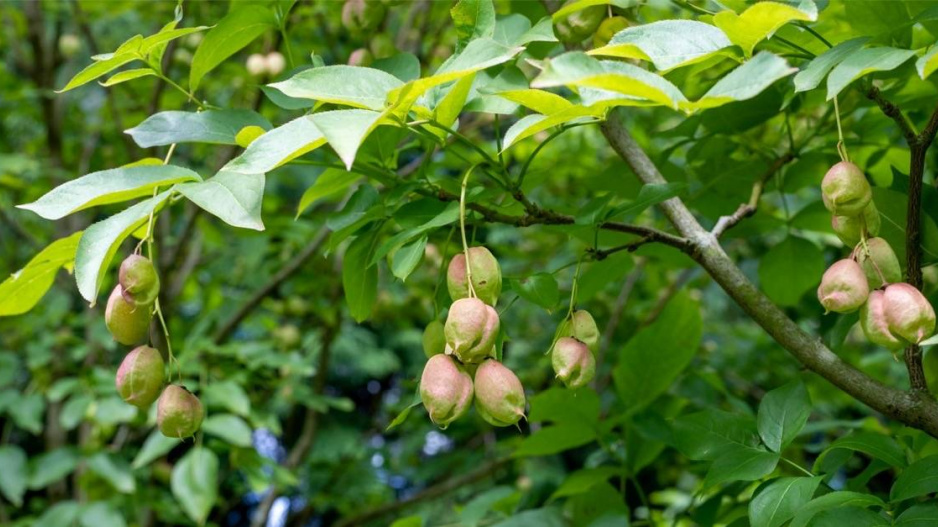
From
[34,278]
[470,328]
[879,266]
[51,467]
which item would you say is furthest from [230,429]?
[879,266]

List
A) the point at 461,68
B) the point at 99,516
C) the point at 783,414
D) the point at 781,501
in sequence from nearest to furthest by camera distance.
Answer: the point at 461,68 < the point at 781,501 < the point at 783,414 < the point at 99,516

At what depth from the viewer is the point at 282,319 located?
2.33 m

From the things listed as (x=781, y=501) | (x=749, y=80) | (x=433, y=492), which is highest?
(x=749, y=80)

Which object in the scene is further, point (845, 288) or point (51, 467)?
point (51, 467)

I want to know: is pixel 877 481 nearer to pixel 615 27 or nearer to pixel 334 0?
pixel 615 27

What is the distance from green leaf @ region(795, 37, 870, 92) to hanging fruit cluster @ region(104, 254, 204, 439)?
1.39ft

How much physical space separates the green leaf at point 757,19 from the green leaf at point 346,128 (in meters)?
0.20

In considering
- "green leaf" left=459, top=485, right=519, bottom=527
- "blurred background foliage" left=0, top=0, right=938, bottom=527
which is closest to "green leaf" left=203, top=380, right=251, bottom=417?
"blurred background foliage" left=0, top=0, right=938, bottom=527

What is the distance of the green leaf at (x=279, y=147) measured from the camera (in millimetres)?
518

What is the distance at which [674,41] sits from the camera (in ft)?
1.76

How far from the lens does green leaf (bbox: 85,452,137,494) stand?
1.68 meters

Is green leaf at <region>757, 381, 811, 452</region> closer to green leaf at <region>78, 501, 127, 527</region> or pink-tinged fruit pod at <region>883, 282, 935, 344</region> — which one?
pink-tinged fruit pod at <region>883, 282, 935, 344</region>

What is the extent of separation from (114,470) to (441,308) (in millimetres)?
1204

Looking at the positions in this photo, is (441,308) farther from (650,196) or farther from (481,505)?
(481,505)
